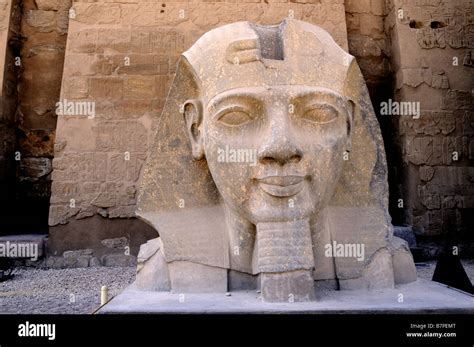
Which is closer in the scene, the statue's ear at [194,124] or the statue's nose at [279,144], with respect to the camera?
the statue's nose at [279,144]

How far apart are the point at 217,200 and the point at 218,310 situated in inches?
27.3

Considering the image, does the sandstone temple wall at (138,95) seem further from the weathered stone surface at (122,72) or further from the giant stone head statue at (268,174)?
the giant stone head statue at (268,174)

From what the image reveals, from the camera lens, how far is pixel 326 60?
2.25 meters

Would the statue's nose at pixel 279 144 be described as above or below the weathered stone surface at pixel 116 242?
above

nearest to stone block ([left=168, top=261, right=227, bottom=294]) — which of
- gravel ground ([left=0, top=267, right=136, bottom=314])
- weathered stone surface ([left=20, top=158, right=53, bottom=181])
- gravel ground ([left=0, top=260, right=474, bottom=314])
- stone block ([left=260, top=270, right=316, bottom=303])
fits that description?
stone block ([left=260, top=270, right=316, bottom=303])

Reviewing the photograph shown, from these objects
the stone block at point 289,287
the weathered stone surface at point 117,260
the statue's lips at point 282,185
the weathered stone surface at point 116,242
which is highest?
the statue's lips at point 282,185

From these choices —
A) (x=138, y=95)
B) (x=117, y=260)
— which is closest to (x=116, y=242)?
(x=117, y=260)

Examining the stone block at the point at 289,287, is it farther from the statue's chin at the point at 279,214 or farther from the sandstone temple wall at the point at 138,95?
the sandstone temple wall at the point at 138,95

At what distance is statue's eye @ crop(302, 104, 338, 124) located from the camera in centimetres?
216

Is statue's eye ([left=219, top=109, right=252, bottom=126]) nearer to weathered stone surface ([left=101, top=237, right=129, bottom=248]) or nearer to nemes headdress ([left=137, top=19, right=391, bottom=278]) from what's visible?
nemes headdress ([left=137, top=19, right=391, bottom=278])

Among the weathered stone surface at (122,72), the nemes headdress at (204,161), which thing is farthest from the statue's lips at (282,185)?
the weathered stone surface at (122,72)

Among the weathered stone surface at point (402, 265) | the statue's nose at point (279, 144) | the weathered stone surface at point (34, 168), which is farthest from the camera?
the weathered stone surface at point (34, 168)

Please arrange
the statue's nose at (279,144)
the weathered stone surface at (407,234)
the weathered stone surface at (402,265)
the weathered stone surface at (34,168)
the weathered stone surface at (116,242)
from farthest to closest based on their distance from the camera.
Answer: the weathered stone surface at (34,168), the weathered stone surface at (116,242), the weathered stone surface at (407,234), the weathered stone surface at (402,265), the statue's nose at (279,144)

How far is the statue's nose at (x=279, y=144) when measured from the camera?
2.04m
